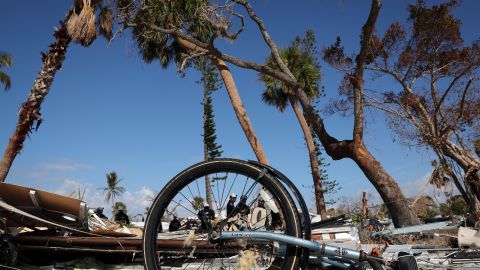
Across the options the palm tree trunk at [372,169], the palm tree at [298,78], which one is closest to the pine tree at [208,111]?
the palm tree at [298,78]

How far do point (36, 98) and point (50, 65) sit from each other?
3.69 feet

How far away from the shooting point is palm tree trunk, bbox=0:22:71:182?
38.8ft

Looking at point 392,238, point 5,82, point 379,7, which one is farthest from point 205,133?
point 392,238

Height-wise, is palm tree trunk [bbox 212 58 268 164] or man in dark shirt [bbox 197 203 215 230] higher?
palm tree trunk [bbox 212 58 268 164]

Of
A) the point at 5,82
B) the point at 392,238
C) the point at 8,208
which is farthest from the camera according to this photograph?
the point at 5,82

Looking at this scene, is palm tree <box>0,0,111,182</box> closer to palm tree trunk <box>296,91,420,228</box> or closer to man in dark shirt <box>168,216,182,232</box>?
palm tree trunk <box>296,91,420,228</box>

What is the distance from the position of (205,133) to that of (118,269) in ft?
92.5

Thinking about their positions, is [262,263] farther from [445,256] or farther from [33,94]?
[33,94]

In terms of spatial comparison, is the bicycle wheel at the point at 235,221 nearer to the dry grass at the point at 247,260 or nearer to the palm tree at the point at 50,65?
the dry grass at the point at 247,260

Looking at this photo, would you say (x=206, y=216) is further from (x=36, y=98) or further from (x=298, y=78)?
(x=298, y=78)

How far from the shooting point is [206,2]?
520 inches

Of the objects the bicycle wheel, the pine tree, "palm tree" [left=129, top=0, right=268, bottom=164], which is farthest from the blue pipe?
the pine tree

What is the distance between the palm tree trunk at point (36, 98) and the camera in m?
11.8

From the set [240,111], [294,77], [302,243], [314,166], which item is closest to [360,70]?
[294,77]
